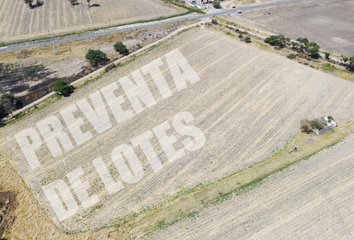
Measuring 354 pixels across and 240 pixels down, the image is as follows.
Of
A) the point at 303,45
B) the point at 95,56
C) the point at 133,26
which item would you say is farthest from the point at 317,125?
the point at 133,26

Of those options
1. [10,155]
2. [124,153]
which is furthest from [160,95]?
[10,155]

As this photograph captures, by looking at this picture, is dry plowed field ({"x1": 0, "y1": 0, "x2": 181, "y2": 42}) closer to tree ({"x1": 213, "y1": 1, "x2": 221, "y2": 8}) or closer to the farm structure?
tree ({"x1": 213, "y1": 1, "x2": 221, "y2": 8})

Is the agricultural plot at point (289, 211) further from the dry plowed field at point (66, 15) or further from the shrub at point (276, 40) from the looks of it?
the dry plowed field at point (66, 15)

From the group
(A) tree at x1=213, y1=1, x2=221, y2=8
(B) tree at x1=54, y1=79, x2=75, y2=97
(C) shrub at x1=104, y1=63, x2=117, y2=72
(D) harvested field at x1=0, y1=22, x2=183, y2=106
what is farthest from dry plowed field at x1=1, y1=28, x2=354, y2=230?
(A) tree at x1=213, y1=1, x2=221, y2=8

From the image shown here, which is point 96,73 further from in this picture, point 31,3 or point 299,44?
point 31,3

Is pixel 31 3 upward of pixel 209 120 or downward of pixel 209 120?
upward

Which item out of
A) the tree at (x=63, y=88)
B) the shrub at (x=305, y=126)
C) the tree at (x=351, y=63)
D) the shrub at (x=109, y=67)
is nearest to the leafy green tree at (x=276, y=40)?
the tree at (x=351, y=63)
